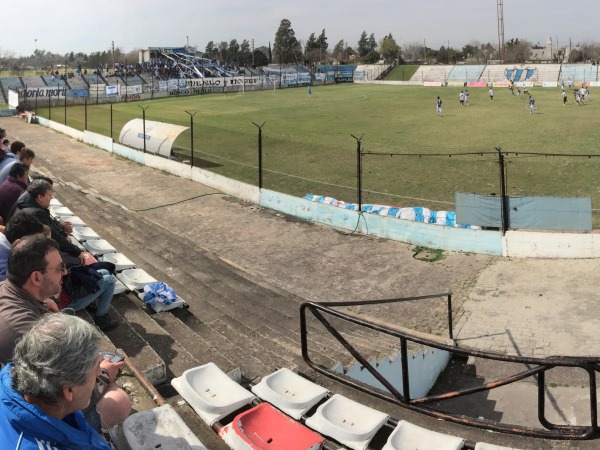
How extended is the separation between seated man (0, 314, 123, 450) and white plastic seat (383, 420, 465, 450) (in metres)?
2.23

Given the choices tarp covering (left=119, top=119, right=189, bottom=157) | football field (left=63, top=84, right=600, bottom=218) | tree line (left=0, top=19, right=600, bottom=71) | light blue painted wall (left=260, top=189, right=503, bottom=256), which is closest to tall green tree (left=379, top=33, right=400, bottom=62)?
tree line (left=0, top=19, right=600, bottom=71)

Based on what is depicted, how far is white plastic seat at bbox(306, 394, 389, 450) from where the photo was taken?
13.3ft

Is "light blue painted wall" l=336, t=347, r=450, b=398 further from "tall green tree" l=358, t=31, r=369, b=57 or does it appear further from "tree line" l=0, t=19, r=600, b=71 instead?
"tall green tree" l=358, t=31, r=369, b=57

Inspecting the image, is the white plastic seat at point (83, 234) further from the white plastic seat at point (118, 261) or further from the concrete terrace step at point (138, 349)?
the concrete terrace step at point (138, 349)

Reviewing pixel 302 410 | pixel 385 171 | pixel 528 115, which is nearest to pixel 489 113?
pixel 528 115

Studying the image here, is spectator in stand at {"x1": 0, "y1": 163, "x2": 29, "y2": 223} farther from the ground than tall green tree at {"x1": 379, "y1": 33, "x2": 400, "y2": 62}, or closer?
closer

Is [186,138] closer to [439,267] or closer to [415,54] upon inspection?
[439,267]

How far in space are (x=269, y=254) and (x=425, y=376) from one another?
21.4 ft

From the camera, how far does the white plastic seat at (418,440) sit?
3.96 m

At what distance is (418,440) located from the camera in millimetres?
4047

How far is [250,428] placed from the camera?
4.10m

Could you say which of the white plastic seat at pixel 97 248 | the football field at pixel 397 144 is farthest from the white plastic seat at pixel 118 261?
the football field at pixel 397 144

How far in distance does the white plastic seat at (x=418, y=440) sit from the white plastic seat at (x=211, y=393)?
1.18 m

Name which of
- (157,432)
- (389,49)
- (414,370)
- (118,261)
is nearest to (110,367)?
(157,432)
